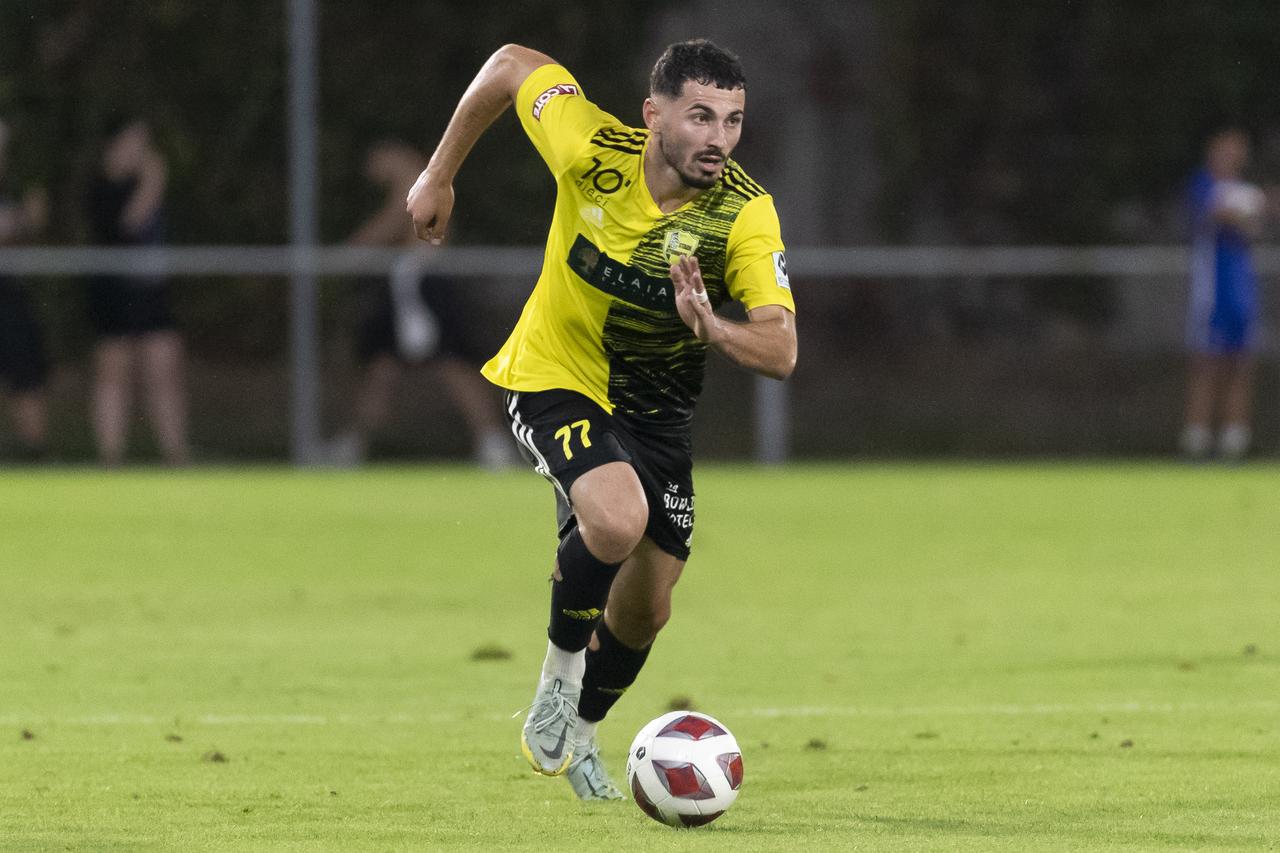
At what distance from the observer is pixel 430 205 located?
6.68 m

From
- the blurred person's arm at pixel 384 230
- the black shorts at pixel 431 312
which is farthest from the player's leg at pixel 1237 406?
the blurred person's arm at pixel 384 230

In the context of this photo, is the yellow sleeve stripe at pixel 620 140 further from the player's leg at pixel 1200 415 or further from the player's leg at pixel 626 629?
the player's leg at pixel 1200 415

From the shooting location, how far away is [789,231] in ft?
67.1

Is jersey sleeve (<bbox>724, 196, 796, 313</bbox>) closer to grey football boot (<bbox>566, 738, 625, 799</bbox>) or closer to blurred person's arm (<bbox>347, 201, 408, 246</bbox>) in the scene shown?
grey football boot (<bbox>566, 738, 625, 799</bbox>)

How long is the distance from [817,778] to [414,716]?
1.64 m

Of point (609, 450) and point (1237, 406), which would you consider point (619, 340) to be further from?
point (1237, 406)

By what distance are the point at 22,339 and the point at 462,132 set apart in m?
11.5

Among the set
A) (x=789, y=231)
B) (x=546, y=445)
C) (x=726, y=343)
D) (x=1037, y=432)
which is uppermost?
(x=726, y=343)

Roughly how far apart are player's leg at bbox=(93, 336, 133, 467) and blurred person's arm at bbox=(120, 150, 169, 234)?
0.88m

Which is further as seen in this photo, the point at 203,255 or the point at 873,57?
the point at 873,57

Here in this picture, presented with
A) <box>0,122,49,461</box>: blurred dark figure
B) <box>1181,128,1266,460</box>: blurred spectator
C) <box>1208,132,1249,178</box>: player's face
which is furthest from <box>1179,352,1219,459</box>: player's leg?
<box>0,122,49,461</box>: blurred dark figure

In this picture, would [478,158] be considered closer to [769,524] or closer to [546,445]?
[769,524]

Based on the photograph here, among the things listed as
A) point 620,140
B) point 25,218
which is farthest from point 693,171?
point 25,218

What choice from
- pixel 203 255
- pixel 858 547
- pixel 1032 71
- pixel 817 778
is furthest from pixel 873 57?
pixel 817 778
